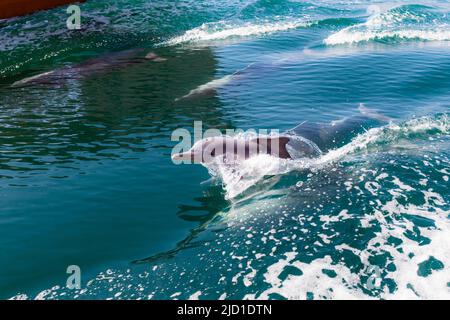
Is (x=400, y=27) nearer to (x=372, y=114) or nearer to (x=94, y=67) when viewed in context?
(x=372, y=114)

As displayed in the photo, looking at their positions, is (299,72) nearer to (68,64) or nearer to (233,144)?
(233,144)

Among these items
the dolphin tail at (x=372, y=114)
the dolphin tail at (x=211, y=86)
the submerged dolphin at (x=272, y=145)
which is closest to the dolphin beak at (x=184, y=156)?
the submerged dolphin at (x=272, y=145)

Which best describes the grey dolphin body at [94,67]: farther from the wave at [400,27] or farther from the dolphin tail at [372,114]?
the dolphin tail at [372,114]

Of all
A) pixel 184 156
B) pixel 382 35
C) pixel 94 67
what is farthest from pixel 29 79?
pixel 382 35

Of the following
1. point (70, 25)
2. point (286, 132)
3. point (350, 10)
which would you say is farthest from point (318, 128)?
point (350, 10)

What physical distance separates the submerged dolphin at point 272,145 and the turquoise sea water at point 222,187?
0.32 m

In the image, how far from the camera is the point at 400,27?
2295 centimetres

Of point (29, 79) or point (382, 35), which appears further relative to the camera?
point (382, 35)

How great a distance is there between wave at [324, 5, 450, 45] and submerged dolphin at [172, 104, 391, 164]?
34.5 feet

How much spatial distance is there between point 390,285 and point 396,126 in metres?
6.04

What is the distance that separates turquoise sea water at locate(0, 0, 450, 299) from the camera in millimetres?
6656

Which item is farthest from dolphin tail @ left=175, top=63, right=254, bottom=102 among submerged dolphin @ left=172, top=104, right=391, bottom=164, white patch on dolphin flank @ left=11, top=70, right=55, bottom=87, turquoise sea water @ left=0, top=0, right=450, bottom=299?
white patch on dolphin flank @ left=11, top=70, right=55, bottom=87

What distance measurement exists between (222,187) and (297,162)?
1.69 m

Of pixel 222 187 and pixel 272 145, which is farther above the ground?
pixel 272 145
